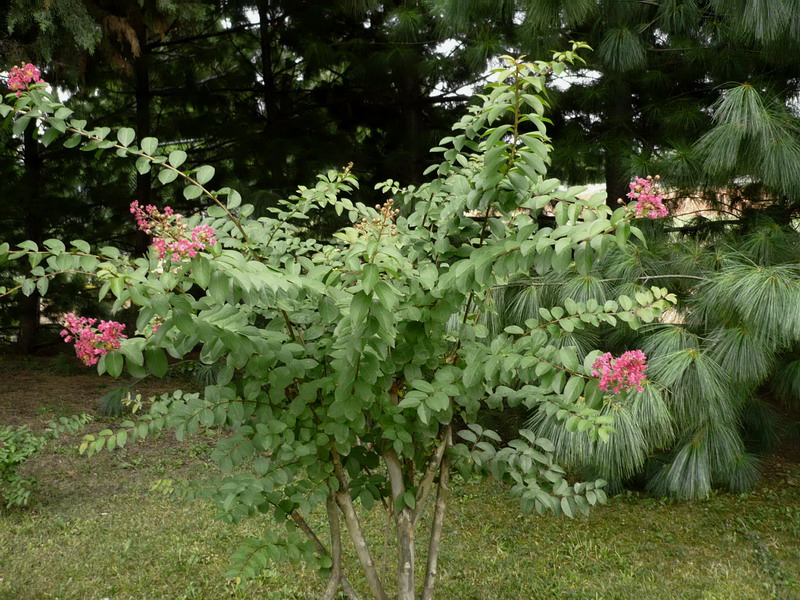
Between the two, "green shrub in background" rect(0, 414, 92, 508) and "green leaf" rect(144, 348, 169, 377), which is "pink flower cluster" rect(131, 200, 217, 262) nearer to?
"green leaf" rect(144, 348, 169, 377)

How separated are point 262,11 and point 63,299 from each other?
12.9 ft

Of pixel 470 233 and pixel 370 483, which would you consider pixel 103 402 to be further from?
pixel 470 233

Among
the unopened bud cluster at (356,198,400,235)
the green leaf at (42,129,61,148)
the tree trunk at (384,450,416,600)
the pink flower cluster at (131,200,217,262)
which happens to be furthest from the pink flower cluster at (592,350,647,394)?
the green leaf at (42,129,61,148)

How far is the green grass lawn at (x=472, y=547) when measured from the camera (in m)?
2.90

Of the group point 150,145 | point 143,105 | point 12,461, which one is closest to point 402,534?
point 150,145

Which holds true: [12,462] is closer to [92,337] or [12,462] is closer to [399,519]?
[399,519]

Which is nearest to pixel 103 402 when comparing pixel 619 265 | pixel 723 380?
pixel 619 265

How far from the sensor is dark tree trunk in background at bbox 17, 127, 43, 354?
6.85m

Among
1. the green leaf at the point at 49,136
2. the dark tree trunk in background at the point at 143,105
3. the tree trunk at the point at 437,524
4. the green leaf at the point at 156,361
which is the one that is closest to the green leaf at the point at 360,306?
the green leaf at the point at 156,361

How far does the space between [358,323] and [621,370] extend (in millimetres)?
545

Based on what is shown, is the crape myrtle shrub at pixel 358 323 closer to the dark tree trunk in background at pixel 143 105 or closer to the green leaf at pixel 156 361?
the green leaf at pixel 156 361

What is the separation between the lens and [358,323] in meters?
1.19

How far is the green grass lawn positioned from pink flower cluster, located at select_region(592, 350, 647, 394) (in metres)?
1.85

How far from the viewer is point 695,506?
13.3 ft
